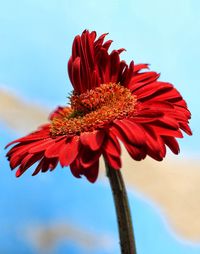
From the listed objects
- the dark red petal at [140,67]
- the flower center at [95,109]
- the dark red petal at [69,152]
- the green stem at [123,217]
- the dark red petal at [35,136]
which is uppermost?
the dark red petal at [140,67]

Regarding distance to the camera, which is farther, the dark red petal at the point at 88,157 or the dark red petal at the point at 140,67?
the dark red petal at the point at 140,67

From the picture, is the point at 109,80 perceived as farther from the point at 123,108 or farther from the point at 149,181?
the point at 149,181

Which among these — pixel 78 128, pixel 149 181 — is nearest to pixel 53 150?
pixel 78 128

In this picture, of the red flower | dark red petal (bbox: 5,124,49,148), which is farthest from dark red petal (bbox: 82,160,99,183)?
dark red petal (bbox: 5,124,49,148)

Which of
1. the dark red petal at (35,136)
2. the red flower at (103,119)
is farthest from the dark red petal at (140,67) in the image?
the dark red petal at (35,136)

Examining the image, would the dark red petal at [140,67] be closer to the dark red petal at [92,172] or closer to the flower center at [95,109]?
the flower center at [95,109]

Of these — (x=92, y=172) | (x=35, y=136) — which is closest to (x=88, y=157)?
(x=92, y=172)

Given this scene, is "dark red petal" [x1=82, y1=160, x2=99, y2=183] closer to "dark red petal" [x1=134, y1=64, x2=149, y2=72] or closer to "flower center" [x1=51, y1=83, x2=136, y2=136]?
"flower center" [x1=51, y1=83, x2=136, y2=136]
